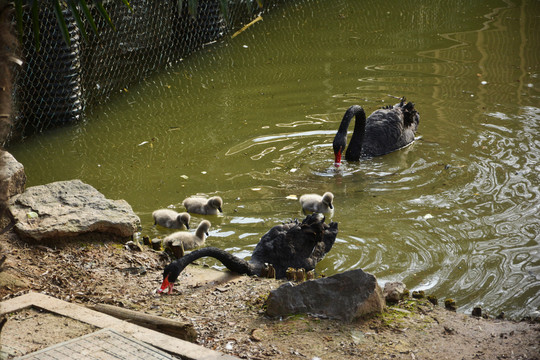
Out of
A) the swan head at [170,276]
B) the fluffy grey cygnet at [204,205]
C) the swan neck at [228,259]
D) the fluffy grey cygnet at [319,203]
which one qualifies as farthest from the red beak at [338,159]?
the swan head at [170,276]

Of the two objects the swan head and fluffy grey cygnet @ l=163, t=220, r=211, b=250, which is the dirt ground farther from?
fluffy grey cygnet @ l=163, t=220, r=211, b=250

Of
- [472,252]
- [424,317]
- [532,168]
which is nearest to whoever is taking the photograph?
[424,317]

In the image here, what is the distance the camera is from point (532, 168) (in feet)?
24.3

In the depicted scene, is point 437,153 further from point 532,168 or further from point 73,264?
point 73,264

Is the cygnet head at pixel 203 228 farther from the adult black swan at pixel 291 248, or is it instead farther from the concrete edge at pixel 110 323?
the concrete edge at pixel 110 323

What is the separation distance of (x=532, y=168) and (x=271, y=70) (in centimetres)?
515

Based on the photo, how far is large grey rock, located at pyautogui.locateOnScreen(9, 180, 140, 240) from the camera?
215 inches

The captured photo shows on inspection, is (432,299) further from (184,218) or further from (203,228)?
(184,218)

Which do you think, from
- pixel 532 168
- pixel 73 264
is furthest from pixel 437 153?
pixel 73 264

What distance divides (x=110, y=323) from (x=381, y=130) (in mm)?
5121

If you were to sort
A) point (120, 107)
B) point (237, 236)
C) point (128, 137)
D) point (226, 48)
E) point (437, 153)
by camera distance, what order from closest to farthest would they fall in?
point (237, 236), point (437, 153), point (128, 137), point (120, 107), point (226, 48)

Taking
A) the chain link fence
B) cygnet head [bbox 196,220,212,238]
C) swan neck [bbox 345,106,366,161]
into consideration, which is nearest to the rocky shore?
cygnet head [bbox 196,220,212,238]

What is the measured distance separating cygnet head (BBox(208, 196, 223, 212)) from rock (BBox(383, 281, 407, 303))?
2.26 metres

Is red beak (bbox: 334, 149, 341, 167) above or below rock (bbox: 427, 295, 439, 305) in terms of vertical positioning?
above
